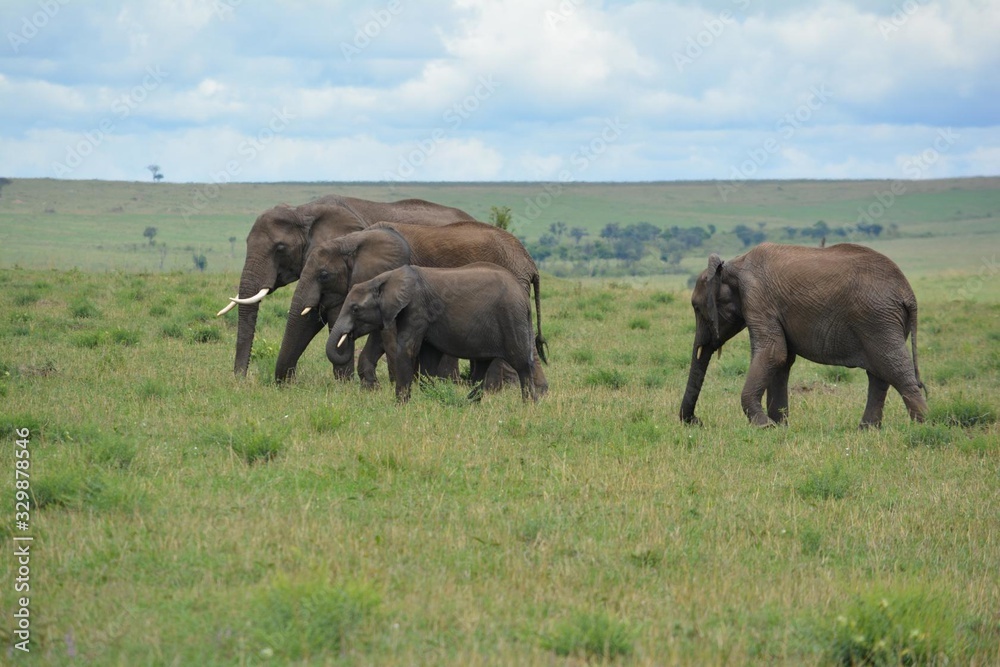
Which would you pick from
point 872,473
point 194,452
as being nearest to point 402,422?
point 194,452

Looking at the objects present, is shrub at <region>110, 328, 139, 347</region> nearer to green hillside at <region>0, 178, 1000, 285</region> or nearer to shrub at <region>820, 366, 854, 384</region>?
shrub at <region>820, 366, 854, 384</region>

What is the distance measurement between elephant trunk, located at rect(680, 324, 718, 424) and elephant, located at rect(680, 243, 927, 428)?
0.01 meters

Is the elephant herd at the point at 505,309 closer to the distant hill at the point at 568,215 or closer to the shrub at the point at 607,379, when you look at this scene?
the shrub at the point at 607,379

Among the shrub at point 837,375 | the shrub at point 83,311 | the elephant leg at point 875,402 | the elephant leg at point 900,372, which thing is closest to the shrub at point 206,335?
the shrub at point 83,311

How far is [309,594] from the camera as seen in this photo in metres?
5.69

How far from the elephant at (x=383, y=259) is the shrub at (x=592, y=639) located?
769 cm

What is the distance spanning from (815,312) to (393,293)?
4122 millimetres

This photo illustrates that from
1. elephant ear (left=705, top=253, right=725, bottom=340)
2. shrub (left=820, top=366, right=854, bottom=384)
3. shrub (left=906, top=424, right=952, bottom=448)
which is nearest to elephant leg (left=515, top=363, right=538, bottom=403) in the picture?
elephant ear (left=705, top=253, right=725, bottom=340)

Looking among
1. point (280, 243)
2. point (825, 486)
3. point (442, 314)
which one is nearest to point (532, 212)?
point (280, 243)

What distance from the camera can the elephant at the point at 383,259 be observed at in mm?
13617

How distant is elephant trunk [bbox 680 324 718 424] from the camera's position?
1186cm

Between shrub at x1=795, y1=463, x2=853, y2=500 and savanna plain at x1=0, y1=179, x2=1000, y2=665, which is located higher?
shrub at x1=795, y1=463, x2=853, y2=500

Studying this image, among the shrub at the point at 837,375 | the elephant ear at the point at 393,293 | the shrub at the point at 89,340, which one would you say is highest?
the elephant ear at the point at 393,293

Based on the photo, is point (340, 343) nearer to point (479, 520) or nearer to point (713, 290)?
point (713, 290)
